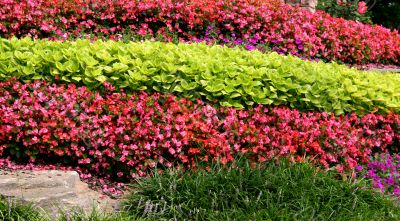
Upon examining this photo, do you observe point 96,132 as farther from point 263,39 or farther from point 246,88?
point 263,39

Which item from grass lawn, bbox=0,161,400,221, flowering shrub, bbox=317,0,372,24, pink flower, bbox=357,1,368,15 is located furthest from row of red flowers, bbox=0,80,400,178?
flowering shrub, bbox=317,0,372,24

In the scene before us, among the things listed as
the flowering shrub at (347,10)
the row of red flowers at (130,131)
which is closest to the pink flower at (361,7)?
the flowering shrub at (347,10)

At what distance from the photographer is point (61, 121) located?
4.90 meters

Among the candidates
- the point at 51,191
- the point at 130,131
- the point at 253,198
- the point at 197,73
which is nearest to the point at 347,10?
the point at 197,73

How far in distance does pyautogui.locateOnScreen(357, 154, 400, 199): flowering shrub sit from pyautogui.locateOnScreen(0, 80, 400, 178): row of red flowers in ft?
1.14

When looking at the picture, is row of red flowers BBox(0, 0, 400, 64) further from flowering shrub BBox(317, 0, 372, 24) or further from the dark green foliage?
the dark green foliage

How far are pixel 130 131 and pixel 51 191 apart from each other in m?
0.87

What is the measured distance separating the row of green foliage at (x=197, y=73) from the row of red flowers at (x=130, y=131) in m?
0.15

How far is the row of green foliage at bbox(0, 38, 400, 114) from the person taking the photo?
5297mm

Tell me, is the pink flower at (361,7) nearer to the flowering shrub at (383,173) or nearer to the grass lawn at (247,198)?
the flowering shrub at (383,173)

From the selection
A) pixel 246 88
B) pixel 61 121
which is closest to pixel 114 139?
pixel 61 121

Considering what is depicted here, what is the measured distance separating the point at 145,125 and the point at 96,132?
42 cm

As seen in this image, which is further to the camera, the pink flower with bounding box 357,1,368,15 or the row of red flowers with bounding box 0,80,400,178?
the pink flower with bounding box 357,1,368,15

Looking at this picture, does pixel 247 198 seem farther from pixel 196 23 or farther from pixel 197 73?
pixel 196 23
